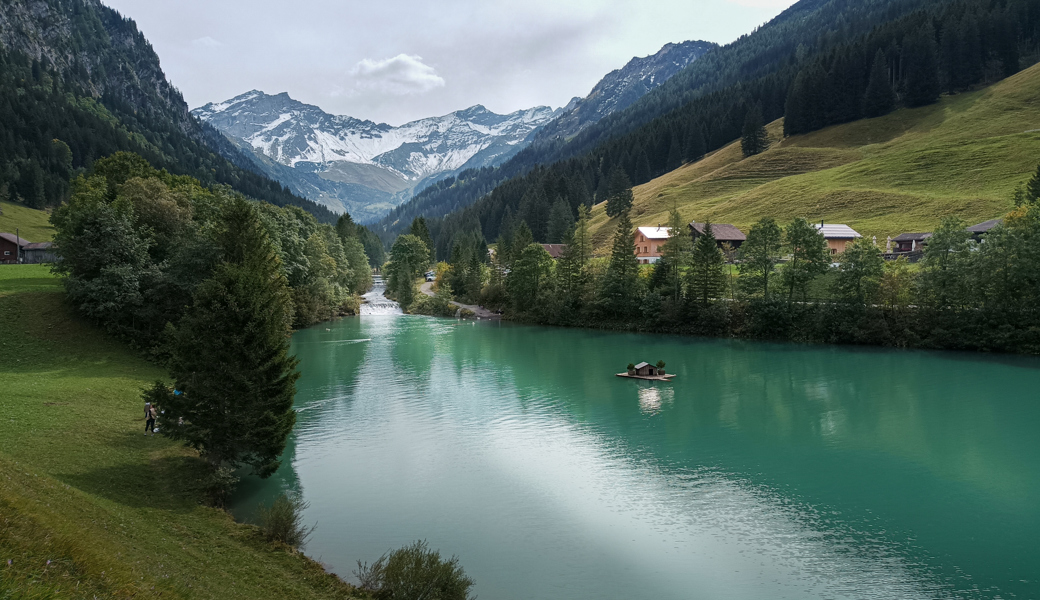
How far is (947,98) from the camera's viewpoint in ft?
538

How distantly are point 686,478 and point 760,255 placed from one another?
59.0 meters

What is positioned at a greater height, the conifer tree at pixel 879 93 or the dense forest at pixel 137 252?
the conifer tree at pixel 879 93

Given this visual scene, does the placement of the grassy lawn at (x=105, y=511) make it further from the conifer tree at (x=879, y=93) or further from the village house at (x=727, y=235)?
the conifer tree at (x=879, y=93)

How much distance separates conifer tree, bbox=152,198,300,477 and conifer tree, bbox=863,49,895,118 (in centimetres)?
18796

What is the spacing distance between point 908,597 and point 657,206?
470 feet

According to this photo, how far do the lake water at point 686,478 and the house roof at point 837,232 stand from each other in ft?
162

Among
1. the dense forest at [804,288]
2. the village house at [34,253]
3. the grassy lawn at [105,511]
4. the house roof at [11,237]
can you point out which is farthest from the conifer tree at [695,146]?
the grassy lawn at [105,511]

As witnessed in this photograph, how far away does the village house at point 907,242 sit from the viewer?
317ft

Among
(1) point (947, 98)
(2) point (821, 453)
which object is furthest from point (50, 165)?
(1) point (947, 98)

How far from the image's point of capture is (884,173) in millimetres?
131625

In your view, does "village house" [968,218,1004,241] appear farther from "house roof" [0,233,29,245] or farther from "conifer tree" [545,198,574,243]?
"house roof" [0,233,29,245]

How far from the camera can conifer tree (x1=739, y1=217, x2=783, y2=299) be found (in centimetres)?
8144

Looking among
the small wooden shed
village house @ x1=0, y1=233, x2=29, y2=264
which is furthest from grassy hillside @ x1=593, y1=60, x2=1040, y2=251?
village house @ x1=0, y1=233, x2=29, y2=264

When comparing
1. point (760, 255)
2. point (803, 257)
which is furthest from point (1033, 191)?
point (760, 255)
